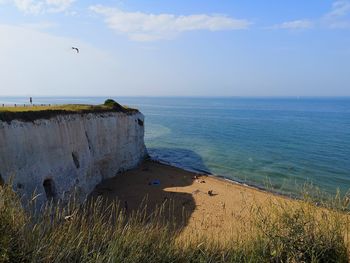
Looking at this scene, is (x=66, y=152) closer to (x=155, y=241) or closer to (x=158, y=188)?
(x=158, y=188)

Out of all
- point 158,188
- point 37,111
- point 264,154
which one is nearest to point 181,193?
point 158,188

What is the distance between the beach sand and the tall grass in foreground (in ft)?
40.7

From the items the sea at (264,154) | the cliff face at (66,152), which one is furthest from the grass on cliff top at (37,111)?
the sea at (264,154)

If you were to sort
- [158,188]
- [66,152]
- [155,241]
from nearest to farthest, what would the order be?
[155,241], [66,152], [158,188]

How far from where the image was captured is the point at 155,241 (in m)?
7.73

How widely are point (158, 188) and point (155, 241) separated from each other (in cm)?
2012

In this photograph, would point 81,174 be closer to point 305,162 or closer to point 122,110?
point 122,110

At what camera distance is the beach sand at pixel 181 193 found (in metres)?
22.4

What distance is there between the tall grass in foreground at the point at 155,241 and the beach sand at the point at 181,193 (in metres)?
12.4

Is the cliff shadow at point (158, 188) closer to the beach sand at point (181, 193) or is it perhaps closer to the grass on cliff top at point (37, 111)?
the beach sand at point (181, 193)

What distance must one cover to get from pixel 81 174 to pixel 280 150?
29.7m

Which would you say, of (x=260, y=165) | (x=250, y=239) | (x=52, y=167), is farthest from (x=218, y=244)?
(x=260, y=165)

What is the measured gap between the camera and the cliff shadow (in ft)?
74.3

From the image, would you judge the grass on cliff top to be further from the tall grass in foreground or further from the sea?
the sea
